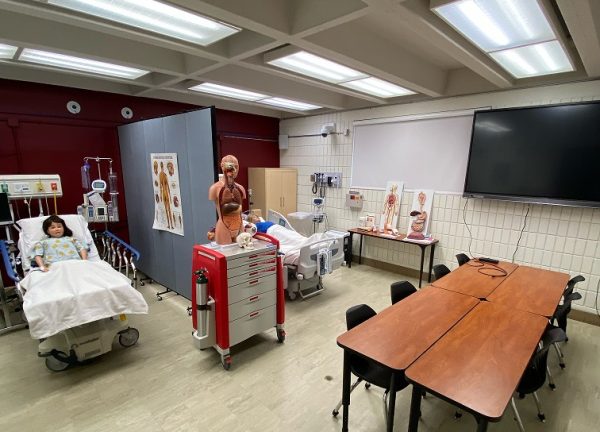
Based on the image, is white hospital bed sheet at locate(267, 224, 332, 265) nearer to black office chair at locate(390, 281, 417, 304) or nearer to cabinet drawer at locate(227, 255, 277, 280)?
cabinet drawer at locate(227, 255, 277, 280)

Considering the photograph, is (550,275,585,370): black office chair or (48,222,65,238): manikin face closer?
(550,275,585,370): black office chair

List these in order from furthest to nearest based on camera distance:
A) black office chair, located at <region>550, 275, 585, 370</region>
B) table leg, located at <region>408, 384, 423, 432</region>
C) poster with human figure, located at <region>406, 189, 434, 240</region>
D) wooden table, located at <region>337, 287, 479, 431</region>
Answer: poster with human figure, located at <region>406, 189, 434, 240</region>, black office chair, located at <region>550, 275, 585, 370</region>, wooden table, located at <region>337, 287, 479, 431</region>, table leg, located at <region>408, 384, 423, 432</region>

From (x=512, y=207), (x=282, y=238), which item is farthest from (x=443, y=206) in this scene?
(x=282, y=238)

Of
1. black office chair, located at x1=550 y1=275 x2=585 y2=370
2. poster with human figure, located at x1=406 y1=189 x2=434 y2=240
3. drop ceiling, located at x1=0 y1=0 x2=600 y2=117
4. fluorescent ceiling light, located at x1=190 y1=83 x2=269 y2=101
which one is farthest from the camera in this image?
poster with human figure, located at x1=406 y1=189 x2=434 y2=240

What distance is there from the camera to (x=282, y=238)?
423 centimetres

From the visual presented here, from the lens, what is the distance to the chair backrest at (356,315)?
2086 millimetres

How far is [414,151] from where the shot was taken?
464 cm

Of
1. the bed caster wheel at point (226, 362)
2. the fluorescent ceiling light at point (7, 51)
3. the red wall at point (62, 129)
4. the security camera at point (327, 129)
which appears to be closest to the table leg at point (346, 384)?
the bed caster wheel at point (226, 362)

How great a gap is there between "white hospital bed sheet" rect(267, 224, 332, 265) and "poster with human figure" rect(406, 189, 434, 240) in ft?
4.71

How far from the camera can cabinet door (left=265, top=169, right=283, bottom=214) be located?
229 inches

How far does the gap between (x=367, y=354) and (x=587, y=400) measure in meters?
A: 2.10

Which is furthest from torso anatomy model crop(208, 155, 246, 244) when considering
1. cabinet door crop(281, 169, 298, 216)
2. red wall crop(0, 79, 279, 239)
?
cabinet door crop(281, 169, 298, 216)

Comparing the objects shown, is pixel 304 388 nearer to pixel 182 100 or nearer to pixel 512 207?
pixel 512 207

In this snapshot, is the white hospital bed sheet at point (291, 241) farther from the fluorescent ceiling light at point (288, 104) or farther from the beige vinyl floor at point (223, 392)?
the fluorescent ceiling light at point (288, 104)
